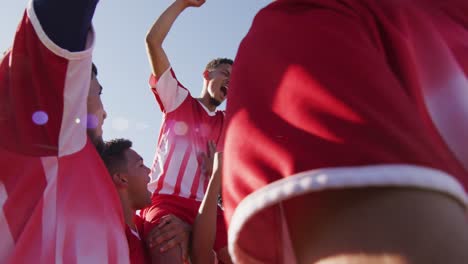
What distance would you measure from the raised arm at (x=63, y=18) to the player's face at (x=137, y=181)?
6.22 ft

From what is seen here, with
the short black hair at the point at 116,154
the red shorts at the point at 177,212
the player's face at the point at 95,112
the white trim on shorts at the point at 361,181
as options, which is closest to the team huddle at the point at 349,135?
the white trim on shorts at the point at 361,181

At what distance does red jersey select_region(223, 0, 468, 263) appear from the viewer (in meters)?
0.40

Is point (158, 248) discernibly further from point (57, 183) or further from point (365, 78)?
point (365, 78)

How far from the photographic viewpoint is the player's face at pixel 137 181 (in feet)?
10.00

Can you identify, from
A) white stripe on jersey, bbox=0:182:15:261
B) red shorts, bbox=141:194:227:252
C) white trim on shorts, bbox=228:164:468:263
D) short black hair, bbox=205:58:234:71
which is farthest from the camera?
short black hair, bbox=205:58:234:71

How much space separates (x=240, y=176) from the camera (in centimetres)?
46

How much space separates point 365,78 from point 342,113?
39 millimetres

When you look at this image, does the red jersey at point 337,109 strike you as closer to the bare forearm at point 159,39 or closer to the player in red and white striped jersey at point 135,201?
the player in red and white striped jersey at point 135,201

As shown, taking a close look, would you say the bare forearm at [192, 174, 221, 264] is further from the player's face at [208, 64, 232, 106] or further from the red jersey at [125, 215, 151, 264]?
the player's face at [208, 64, 232, 106]

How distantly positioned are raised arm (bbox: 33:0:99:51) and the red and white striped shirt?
180 centimetres

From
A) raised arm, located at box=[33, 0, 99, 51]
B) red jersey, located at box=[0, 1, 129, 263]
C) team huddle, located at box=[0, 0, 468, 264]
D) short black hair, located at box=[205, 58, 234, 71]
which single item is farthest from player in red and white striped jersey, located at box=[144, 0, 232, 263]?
team huddle, located at box=[0, 0, 468, 264]

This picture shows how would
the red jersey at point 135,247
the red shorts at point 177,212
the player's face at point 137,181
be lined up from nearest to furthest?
the red jersey at point 135,247
the red shorts at point 177,212
the player's face at point 137,181

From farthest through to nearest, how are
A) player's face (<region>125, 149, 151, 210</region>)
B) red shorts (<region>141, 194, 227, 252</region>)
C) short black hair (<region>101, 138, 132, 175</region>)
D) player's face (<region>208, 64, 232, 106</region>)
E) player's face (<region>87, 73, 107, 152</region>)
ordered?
player's face (<region>208, 64, 232, 106</region>), short black hair (<region>101, 138, 132, 175</region>), player's face (<region>125, 149, 151, 210</region>), red shorts (<region>141, 194, 227, 252</region>), player's face (<region>87, 73, 107, 152</region>)

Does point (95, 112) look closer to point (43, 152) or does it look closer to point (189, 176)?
point (43, 152)
